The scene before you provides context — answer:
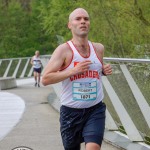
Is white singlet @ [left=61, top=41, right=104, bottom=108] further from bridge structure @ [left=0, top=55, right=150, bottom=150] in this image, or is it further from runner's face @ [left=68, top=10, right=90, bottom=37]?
bridge structure @ [left=0, top=55, right=150, bottom=150]

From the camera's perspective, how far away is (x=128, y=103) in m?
7.73

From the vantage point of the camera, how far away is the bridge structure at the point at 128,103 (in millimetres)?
6965

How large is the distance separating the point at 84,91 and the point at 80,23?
2.03 feet

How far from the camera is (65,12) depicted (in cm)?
2002

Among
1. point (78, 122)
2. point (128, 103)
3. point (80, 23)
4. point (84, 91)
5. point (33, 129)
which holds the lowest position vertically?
point (33, 129)

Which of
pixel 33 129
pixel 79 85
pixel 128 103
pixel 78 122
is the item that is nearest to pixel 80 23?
pixel 79 85

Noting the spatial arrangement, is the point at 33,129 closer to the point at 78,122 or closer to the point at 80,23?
the point at 78,122

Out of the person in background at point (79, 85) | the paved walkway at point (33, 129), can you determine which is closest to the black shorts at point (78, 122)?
the person in background at point (79, 85)

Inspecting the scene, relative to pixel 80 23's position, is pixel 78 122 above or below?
below

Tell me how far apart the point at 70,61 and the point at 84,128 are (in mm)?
628

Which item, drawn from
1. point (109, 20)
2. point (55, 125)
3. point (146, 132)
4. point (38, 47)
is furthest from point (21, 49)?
point (146, 132)

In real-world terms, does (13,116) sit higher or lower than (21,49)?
higher

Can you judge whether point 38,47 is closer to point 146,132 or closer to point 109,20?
point 109,20

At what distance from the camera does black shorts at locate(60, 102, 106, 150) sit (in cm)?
495
